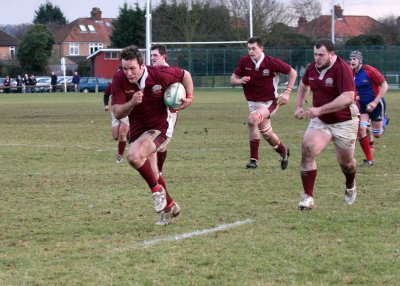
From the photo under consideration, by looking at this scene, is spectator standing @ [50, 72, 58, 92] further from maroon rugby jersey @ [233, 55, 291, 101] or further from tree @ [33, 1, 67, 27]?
tree @ [33, 1, 67, 27]

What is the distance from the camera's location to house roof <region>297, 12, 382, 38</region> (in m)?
88.9

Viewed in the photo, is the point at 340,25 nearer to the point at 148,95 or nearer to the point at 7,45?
the point at 7,45

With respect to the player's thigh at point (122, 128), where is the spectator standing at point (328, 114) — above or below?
above

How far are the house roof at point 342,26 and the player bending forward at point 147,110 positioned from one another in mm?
77270

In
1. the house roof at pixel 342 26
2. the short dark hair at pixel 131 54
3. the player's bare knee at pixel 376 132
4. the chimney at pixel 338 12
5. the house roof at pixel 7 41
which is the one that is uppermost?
the chimney at pixel 338 12

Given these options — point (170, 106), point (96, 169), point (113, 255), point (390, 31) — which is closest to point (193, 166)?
point (96, 169)

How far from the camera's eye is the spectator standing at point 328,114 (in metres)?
9.21

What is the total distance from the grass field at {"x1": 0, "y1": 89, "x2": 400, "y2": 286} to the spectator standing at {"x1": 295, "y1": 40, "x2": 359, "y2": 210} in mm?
470

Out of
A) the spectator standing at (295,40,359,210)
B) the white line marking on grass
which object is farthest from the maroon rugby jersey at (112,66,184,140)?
the spectator standing at (295,40,359,210)

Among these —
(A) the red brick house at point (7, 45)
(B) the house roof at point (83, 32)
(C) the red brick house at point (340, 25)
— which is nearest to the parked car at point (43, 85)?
(C) the red brick house at point (340, 25)

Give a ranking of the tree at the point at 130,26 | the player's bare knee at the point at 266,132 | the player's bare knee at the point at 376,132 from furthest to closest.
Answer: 1. the tree at the point at 130,26
2. the player's bare knee at the point at 376,132
3. the player's bare knee at the point at 266,132

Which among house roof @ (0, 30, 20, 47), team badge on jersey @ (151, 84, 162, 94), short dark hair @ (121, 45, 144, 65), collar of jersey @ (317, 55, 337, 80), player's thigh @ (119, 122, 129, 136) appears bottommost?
player's thigh @ (119, 122, 129, 136)

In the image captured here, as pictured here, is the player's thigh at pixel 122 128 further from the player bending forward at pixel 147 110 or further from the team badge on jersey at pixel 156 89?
the team badge on jersey at pixel 156 89

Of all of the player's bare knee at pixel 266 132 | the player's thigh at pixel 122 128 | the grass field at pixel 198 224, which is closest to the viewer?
Answer: the grass field at pixel 198 224
